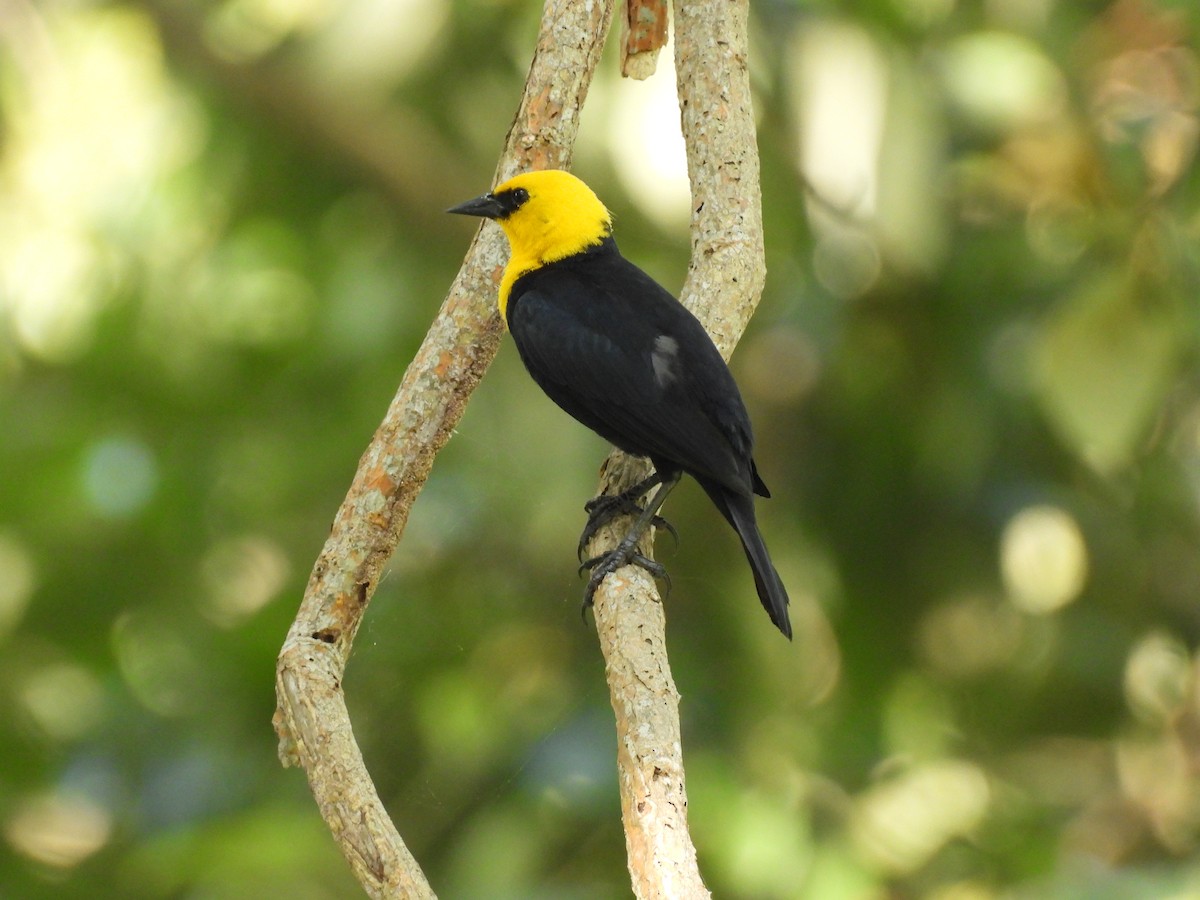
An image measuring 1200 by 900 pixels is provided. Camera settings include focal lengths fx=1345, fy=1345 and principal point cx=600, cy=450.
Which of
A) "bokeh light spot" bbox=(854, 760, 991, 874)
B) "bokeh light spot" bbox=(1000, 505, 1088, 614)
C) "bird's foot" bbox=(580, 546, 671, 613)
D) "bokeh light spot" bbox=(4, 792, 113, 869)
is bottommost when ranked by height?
"bokeh light spot" bbox=(854, 760, 991, 874)

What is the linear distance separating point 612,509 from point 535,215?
2.69 feet

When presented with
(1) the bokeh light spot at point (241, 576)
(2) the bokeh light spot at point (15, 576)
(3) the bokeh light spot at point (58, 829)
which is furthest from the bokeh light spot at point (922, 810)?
(2) the bokeh light spot at point (15, 576)

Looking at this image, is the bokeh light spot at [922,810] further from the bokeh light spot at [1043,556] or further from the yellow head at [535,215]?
the yellow head at [535,215]

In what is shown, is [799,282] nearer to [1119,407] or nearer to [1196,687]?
[1119,407]

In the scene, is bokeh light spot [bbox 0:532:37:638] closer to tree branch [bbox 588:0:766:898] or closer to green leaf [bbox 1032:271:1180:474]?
tree branch [bbox 588:0:766:898]

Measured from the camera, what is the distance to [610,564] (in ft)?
9.02

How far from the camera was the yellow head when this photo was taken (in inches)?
133

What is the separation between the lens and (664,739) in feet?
7.37

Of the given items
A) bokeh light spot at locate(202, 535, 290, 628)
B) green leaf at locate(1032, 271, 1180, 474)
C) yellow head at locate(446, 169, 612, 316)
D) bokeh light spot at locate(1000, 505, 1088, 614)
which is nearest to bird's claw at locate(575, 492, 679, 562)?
yellow head at locate(446, 169, 612, 316)

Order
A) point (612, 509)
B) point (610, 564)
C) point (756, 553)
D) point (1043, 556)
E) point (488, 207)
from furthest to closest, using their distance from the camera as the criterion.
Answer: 1. point (1043, 556)
2. point (488, 207)
3. point (612, 509)
4. point (756, 553)
5. point (610, 564)

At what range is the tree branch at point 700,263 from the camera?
91.7 inches

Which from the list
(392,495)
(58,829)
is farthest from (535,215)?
(58,829)

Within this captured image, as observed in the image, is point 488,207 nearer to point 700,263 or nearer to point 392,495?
point 700,263

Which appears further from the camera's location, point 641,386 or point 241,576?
point 241,576
